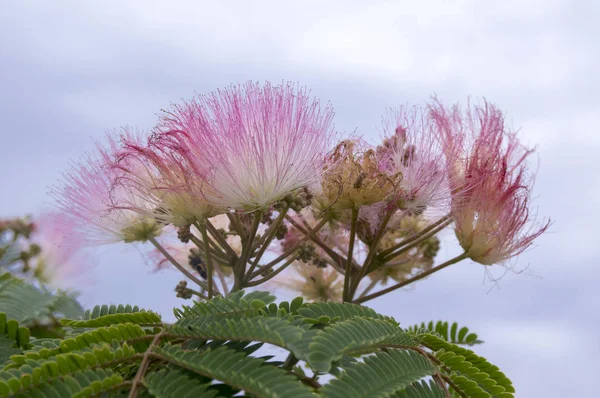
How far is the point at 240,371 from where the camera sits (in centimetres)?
158

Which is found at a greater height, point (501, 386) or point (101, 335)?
point (501, 386)

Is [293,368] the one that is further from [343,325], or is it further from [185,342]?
[185,342]

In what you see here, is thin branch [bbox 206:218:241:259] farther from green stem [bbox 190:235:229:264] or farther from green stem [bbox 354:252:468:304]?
green stem [bbox 354:252:468:304]

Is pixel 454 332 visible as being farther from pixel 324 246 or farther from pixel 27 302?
pixel 27 302

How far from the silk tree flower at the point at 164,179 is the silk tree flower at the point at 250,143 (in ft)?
0.12

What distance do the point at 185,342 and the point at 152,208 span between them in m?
0.97

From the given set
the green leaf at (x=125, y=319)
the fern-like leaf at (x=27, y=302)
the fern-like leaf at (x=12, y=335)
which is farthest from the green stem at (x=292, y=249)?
the fern-like leaf at (x=27, y=302)

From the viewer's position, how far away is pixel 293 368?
69.4 inches

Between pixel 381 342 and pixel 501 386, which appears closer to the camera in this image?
pixel 381 342

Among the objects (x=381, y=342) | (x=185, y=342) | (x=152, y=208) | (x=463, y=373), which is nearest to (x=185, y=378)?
(x=185, y=342)

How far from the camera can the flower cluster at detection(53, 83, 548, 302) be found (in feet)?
8.12

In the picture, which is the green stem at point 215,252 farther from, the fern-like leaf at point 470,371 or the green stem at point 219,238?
the fern-like leaf at point 470,371

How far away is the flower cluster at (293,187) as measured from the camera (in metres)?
2.47

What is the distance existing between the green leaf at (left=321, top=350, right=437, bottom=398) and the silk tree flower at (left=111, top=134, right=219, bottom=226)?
38.3 inches
